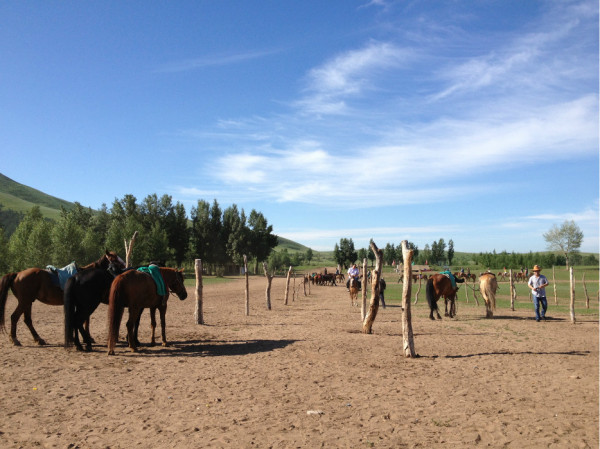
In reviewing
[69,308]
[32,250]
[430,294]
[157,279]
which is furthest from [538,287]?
[32,250]

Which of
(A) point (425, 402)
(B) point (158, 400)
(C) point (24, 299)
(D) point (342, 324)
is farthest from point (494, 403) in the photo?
(C) point (24, 299)

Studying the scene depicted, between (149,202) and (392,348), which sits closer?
(392,348)

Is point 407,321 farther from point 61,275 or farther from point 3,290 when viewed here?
point 3,290

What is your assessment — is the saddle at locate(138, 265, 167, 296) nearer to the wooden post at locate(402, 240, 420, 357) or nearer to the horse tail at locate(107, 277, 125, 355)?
the horse tail at locate(107, 277, 125, 355)

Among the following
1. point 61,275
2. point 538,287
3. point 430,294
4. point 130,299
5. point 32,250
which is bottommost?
point 430,294

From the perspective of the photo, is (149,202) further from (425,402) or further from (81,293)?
(425,402)

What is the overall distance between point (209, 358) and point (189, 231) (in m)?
62.8

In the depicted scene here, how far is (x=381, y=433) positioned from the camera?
5.01m

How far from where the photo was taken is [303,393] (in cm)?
652

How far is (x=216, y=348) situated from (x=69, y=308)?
3.42 m

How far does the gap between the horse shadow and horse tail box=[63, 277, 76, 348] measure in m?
1.57

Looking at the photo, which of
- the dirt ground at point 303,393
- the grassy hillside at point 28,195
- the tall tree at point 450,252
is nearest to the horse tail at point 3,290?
the dirt ground at point 303,393

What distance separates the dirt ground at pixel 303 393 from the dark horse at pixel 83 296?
19.4 inches

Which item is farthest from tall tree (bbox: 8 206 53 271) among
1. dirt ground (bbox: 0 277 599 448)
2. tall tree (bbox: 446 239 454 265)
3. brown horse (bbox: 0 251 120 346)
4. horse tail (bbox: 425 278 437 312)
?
tall tree (bbox: 446 239 454 265)
